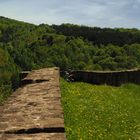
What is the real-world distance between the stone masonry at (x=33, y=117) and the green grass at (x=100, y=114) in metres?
1.18

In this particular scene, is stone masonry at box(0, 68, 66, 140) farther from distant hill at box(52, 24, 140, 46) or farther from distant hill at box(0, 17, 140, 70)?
distant hill at box(52, 24, 140, 46)

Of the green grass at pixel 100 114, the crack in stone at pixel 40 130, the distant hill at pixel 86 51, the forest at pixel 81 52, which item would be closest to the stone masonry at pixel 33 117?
the crack in stone at pixel 40 130

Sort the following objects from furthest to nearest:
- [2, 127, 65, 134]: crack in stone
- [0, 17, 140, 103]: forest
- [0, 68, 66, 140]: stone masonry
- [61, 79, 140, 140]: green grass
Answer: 1. [0, 17, 140, 103]: forest
2. [61, 79, 140, 140]: green grass
3. [2, 127, 65, 134]: crack in stone
4. [0, 68, 66, 140]: stone masonry

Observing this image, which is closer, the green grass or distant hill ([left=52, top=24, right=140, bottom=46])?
the green grass

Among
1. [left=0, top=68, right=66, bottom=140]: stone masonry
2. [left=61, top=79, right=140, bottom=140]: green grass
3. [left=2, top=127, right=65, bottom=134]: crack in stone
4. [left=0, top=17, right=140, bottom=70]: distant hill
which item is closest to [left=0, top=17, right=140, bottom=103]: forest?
[left=0, top=17, right=140, bottom=70]: distant hill

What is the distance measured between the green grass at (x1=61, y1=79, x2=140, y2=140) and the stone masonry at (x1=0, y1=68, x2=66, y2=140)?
46.3 inches

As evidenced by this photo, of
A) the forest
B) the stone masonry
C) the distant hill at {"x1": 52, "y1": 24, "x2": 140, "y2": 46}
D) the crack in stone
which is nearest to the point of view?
the stone masonry

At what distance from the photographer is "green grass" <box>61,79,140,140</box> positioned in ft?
36.3

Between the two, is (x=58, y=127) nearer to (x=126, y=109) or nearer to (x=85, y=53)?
(x=126, y=109)

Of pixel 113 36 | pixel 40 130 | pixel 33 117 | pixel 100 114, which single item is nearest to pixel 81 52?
pixel 113 36

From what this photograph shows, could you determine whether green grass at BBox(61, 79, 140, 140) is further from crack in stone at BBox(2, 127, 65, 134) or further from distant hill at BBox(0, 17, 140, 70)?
distant hill at BBox(0, 17, 140, 70)

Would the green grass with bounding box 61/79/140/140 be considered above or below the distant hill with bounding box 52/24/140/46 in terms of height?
below

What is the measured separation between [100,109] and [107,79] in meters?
8.73

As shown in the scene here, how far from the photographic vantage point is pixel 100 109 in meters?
14.3
